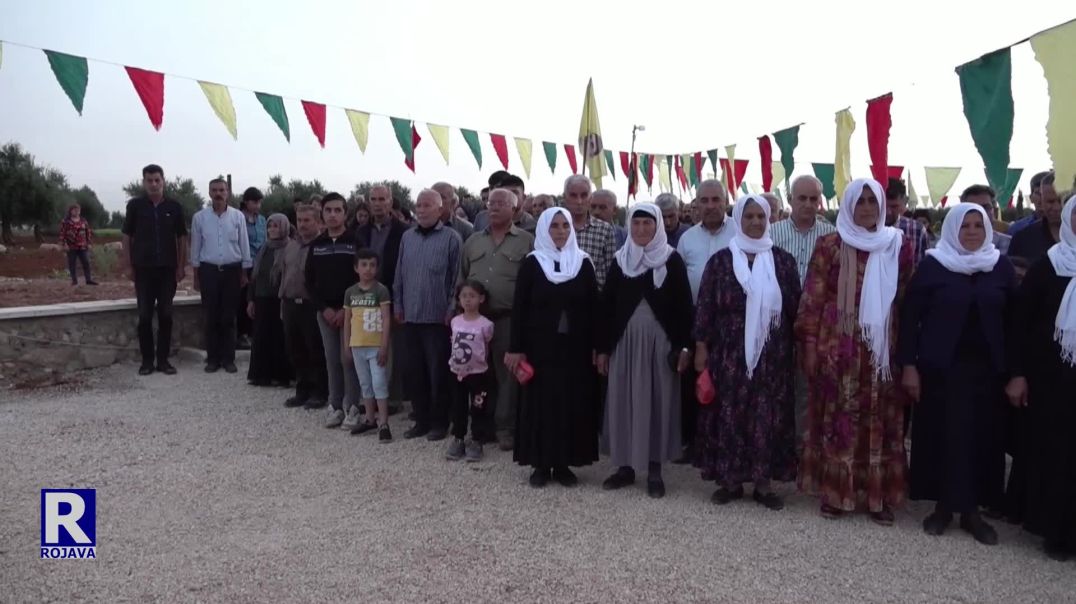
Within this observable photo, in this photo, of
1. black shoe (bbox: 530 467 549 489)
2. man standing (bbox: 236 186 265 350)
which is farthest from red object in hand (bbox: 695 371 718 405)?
man standing (bbox: 236 186 265 350)

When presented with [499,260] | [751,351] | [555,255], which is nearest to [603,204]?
[499,260]

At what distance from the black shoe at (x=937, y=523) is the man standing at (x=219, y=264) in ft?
22.3

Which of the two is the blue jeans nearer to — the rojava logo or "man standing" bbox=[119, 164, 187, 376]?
the rojava logo

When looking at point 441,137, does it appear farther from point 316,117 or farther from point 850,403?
point 850,403

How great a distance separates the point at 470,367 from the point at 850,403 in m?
2.37

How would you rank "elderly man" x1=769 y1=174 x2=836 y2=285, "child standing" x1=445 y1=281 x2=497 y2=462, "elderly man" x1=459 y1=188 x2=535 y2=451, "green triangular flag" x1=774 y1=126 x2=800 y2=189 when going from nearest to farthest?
1. "elderly man" x1=769 y1=174 x2=836 y2=285
2. "child standing" x1=445 y1=281 x2=497 y2=462
3. "elderly man" x1=459 y1=188 x2=535 y2=451
4. "green triangular flag" x1=774 y1=126 x2=800 y2=189

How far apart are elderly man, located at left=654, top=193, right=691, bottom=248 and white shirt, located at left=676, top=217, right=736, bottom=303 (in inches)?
18.9

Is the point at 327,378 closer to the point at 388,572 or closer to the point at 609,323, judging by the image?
the point at 609,323

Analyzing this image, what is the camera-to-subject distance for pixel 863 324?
3844 mm

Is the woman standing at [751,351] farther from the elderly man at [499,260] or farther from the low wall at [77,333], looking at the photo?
the low wall at [77,333]

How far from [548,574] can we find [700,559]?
0.72 m

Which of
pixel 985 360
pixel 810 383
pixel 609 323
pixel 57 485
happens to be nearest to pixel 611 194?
pixel 609 323

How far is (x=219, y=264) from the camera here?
317 inches

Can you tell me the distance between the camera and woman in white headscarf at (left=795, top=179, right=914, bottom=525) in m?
3.85
